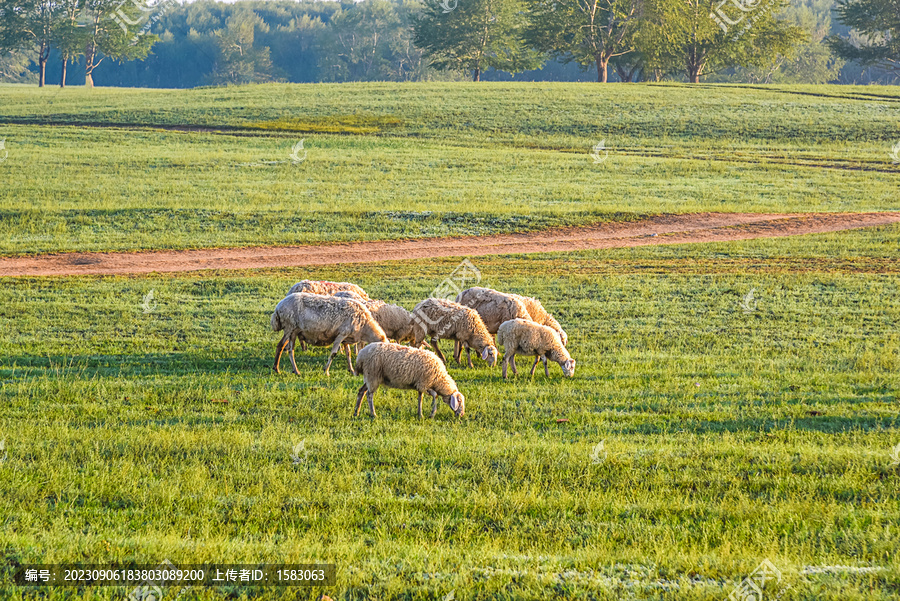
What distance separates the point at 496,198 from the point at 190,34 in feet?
482

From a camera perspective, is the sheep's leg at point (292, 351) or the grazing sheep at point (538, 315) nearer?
the sheep's leg at point (292, 351)

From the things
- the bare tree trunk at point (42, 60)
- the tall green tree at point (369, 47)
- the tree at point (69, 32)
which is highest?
the tall green tree at point (369, 47)

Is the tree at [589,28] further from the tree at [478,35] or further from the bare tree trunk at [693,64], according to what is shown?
the bare tree trunk at [693,64]

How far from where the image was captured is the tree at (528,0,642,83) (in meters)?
80.1

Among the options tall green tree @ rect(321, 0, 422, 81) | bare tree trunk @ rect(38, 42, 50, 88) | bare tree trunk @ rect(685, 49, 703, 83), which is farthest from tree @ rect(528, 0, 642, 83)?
tall green tree @ rect(321, 0, 422, 81)

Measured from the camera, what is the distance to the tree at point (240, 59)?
461ft

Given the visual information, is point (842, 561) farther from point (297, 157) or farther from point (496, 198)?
point (297, 157)

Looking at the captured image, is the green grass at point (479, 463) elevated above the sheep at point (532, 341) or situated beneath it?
situated beneath

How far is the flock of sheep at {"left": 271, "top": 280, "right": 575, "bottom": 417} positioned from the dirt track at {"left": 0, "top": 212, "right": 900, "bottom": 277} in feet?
36.7

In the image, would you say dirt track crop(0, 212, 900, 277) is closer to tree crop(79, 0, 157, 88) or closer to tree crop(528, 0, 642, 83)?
tree crop(528, 0, 642, 83)

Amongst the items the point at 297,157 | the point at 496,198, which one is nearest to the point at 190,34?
the point at 297,157

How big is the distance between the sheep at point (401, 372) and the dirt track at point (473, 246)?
14.6 m

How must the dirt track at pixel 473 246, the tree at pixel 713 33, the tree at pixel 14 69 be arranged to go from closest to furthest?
the dirt track at pixel 473 246, the tree at pixel 713 33, the tree at pixel 14 69

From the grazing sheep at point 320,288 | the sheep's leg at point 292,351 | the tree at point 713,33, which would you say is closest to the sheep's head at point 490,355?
the grazing sheep at point 320,288
